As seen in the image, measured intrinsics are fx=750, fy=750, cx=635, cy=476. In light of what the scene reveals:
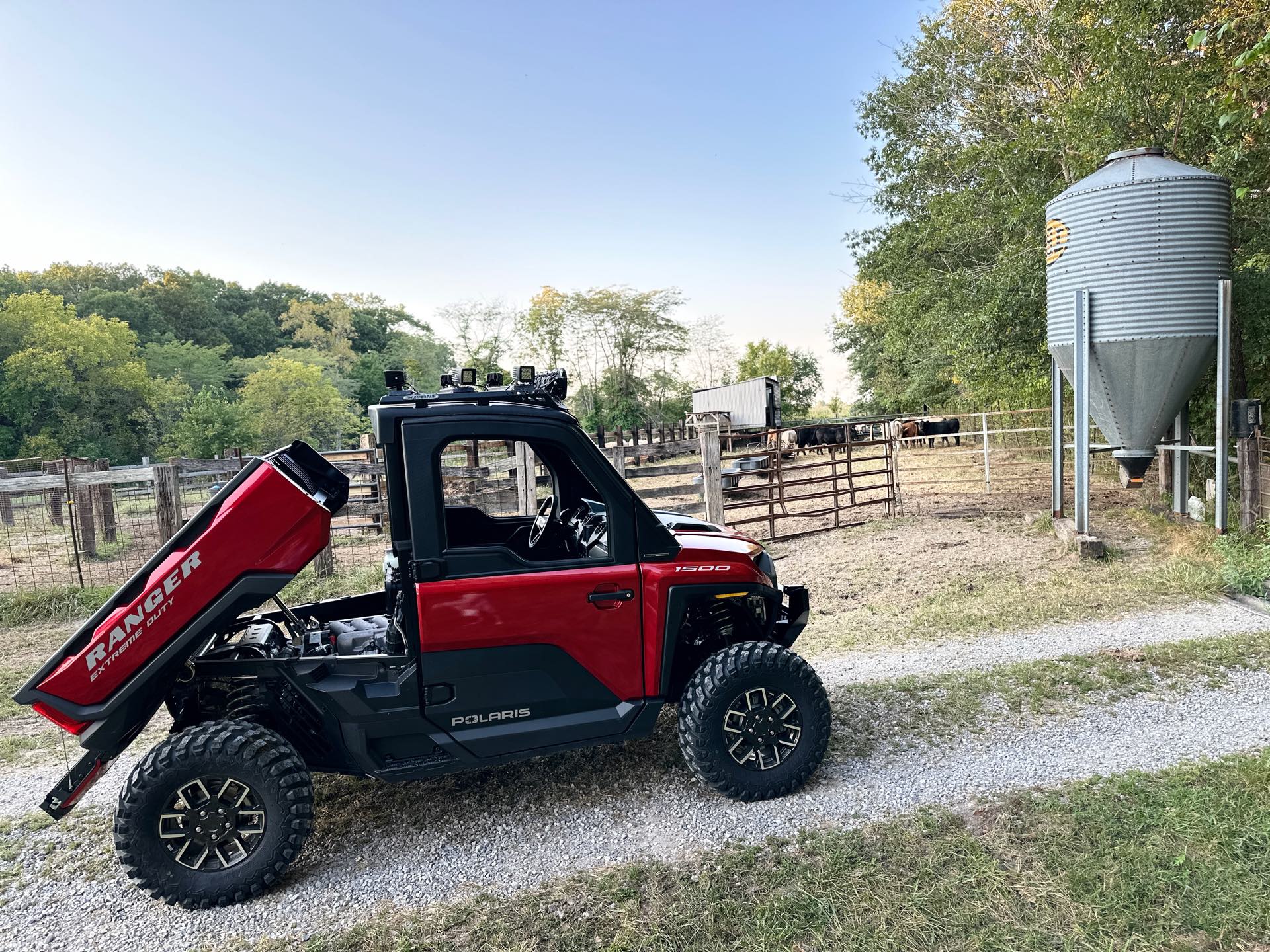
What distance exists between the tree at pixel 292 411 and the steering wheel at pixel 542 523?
37.6m

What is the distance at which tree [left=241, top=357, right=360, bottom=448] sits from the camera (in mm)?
39625

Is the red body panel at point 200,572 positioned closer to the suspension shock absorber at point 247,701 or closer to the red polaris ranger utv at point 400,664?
the red polaris ranger utv at point 400,664

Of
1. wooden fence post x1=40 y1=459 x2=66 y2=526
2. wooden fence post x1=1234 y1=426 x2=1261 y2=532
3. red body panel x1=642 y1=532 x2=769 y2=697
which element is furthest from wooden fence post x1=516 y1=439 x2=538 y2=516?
wooden fence post x1=40 y1=459 x2=66 y2=526

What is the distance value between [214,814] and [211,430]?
1535 inches

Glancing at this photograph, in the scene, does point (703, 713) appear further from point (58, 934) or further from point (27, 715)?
point (27, 715)

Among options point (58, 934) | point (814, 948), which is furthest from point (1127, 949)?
point (58, 934)

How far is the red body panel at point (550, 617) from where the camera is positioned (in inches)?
127

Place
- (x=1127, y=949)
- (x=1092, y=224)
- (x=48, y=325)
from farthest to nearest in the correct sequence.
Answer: (x=48, y=325), (x=1092, y=224), (x=1127, y=949)

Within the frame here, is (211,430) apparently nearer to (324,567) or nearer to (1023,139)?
(324,567)

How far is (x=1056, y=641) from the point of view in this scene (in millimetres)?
5945

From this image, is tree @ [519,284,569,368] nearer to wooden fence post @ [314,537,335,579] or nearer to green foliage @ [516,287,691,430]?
green foliage @ [516,287,691,430]

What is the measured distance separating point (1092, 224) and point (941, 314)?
563 centimetres

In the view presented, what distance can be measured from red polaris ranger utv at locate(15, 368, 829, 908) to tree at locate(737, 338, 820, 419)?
1986 inches

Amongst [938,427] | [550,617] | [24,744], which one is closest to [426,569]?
[550,617]
